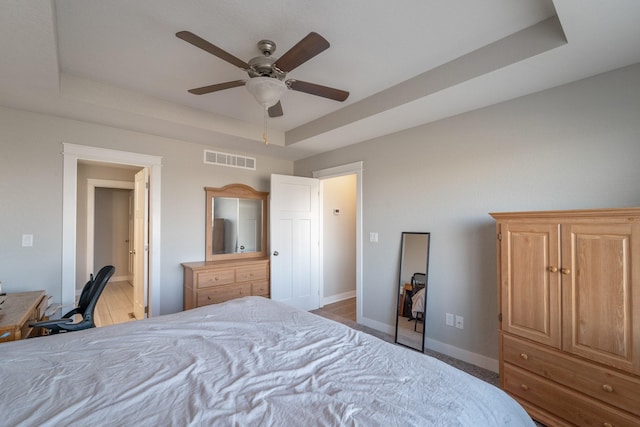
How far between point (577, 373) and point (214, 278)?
10.9 ft

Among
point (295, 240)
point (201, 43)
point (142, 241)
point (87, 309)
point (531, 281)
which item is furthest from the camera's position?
point (295, 240)

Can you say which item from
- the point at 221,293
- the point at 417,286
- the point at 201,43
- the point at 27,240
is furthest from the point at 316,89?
the point at 27,240

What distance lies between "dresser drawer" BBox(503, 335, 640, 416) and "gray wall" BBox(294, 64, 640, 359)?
1.89ft

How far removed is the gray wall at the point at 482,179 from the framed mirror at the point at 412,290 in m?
0.08

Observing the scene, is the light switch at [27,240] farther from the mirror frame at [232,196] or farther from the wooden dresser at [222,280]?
Result: the mirror frame at [232,196]

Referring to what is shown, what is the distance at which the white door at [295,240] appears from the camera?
4.02 metres

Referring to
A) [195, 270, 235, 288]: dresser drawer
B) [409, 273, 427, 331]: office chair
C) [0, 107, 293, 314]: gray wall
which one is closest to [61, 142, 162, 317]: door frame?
[0, 107, 293, 314]: gray wall

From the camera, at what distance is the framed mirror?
3074 millimetres

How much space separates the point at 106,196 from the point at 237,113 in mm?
4683

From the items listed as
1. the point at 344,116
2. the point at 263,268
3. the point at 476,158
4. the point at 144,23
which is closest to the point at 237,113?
the point at 344,116

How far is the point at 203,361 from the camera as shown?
129cm

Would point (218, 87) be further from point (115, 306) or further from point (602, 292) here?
point (115, 306)

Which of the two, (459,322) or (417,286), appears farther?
(417,286)

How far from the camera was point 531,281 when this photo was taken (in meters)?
1.96
